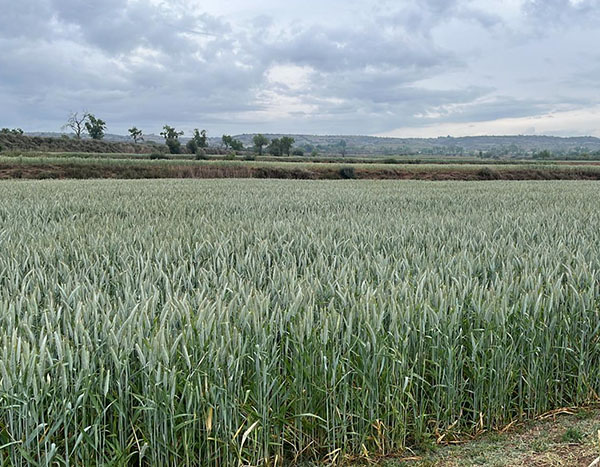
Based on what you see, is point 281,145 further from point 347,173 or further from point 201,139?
point 347,173

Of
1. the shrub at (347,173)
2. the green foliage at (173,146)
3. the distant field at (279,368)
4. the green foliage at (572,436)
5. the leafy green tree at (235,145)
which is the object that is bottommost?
the green foliage at (572,436)

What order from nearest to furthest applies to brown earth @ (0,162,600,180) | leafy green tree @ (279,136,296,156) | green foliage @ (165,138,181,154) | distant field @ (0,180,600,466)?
distant field @ (0,180,600,466)
brown earth @ (0,162,600,180)
green foliage @ (165,138,181,154)
leafy green tree @ (279,136,296,156)

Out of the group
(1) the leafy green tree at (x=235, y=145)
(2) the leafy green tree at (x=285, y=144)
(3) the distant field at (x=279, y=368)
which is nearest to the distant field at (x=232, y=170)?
(3) the distant field at (x=279, y=368)

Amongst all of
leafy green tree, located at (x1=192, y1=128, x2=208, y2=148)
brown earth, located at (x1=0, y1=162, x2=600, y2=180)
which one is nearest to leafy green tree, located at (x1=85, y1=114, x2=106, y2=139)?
leafy green tree, located at (x1=192, y1=128, x2=208, y2=148)

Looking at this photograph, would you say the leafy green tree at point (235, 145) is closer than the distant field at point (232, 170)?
No

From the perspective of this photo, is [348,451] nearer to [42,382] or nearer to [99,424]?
[99,424]

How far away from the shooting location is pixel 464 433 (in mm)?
3180

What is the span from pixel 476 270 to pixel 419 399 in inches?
78.5

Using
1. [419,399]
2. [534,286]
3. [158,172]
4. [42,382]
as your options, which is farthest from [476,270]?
[158,172]

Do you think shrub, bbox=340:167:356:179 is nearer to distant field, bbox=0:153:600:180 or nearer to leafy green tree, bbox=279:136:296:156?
distant field, bbox=0:153:600:180

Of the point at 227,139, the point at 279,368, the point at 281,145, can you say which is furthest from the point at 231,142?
the point at 279,368

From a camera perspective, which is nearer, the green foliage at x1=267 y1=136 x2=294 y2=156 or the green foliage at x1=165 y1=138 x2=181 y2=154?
the green foliage at x1=165 y1=138 x2=181 y2=154

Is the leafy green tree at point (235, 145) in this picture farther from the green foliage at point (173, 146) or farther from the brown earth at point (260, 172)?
the brown earth at point (260, 172)

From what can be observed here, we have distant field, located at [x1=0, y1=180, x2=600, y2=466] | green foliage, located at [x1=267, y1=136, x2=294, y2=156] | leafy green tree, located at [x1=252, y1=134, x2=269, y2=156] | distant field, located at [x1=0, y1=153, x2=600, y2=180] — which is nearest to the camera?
distant field, located at [x1=0, y1=180, x2=600, y2=466]
